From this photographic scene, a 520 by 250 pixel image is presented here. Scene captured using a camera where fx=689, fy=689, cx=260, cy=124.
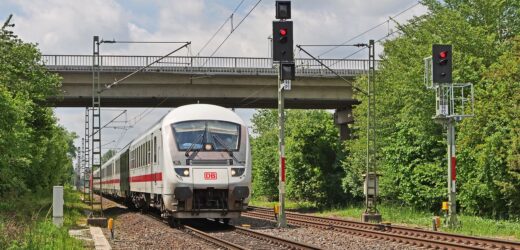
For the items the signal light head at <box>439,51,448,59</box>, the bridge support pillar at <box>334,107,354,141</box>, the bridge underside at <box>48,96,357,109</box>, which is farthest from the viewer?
the bridge support pillar at <box>334,107,354,141</box>

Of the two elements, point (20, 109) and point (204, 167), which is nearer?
point (204, 167)

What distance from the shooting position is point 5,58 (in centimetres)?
2716

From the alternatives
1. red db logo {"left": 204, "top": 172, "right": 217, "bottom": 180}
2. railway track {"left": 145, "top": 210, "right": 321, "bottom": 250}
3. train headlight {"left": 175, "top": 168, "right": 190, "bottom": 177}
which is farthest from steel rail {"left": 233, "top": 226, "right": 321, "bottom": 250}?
train headlight {"left": 175, "top": 168, "right": 190, "bottom": 177}

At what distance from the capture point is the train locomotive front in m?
19.7

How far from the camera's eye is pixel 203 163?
1983cm

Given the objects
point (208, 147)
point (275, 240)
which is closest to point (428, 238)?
point (275, 240)

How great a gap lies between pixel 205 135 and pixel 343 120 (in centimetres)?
2540

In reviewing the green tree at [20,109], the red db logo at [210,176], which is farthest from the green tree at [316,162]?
the red db logo at [210,176]

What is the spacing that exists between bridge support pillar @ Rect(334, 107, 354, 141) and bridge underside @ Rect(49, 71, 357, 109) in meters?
1.41

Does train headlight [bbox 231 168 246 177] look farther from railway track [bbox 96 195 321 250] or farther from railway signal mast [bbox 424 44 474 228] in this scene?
railway signal mast [bbox 424 44 474 228]

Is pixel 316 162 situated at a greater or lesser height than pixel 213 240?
greater

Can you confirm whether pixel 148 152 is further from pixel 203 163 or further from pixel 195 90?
pixel 195 90

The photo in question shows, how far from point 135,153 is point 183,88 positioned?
11.0 meters

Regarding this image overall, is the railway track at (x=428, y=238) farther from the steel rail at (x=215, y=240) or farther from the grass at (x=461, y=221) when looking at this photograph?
the steel rail at (x=215, y=240)
